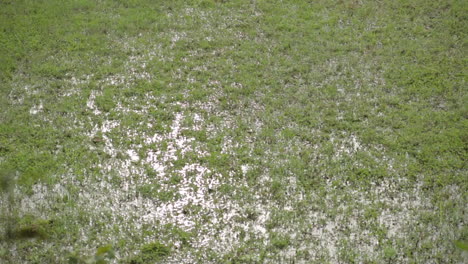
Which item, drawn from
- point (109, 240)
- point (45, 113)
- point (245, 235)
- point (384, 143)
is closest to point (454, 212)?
point (384, 143)

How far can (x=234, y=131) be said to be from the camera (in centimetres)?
420

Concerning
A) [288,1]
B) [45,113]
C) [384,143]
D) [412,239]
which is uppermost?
[288,1]

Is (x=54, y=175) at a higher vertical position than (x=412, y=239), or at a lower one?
higher

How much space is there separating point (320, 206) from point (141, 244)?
1.30 m

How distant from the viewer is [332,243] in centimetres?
335

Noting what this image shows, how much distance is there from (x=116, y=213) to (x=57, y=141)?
987mm

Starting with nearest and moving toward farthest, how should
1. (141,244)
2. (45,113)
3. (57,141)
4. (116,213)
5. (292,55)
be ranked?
(141,244), (116,213), (57,141), (45,113), (292,55)

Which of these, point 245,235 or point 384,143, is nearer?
point 245,235

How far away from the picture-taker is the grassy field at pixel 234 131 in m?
3.38

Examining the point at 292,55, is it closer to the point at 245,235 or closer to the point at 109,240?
the point at 245,235

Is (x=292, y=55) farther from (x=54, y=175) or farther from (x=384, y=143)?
(x=54, y=175)

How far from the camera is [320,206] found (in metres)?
3.58

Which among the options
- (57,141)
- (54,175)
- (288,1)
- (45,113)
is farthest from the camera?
(288,1)

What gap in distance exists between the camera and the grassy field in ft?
11.1
